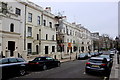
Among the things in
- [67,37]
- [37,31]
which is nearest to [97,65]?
[37,31]

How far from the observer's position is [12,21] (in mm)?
19188

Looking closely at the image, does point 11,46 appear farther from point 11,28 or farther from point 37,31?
point 37,31

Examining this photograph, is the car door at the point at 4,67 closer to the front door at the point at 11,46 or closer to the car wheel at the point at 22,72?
the car wheel at the point at 22,72

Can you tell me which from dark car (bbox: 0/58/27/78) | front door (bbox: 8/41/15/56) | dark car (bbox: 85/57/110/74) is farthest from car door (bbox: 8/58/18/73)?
front door (bbox: 8/41/15/56)

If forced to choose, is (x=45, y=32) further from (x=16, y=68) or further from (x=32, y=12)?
(x=16, y=68)

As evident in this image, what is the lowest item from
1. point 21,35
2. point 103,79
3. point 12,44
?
point 103,79

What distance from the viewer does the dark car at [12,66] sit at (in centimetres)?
939

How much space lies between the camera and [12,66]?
32.8 ft

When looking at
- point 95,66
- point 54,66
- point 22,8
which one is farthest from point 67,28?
point 95,66

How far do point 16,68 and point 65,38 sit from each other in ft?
98.0

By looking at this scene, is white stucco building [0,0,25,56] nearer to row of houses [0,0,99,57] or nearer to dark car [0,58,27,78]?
row of houses [0,0,99,57]

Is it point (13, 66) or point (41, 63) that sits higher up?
point (13, 66)

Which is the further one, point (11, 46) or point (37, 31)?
point (37, 31)

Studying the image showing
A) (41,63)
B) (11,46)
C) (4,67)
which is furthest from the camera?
(11,46)
